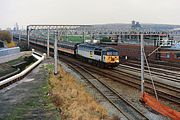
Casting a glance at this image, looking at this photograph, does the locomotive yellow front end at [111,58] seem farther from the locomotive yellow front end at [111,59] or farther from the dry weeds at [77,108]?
the dry weeds at [77,108]

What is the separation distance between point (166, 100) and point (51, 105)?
9390 mm

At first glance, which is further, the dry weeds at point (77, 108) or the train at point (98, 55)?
the train at point (98, 55)

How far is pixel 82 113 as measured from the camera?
17094mm

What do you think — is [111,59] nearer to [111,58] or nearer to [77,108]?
[111,58]

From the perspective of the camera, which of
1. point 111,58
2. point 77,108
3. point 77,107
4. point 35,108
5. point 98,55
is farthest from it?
point 98,55

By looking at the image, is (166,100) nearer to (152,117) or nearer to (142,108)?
(142,108)

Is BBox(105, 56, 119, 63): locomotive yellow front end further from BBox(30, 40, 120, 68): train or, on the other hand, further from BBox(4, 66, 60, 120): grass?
BBox(4, 66, 60, 120): grass

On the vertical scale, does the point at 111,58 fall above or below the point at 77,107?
above

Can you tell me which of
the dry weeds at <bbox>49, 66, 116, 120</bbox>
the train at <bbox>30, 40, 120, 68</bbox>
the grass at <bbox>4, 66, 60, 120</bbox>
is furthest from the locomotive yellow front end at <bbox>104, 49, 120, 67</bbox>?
the grass at <bbox>4, 66, 60, 120</bbox>

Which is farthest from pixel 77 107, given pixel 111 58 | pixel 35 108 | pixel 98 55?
pixel 98 55

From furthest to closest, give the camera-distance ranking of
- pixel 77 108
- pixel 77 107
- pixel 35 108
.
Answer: pixel 77 107 → pixel 35 108 → pixel 77 108

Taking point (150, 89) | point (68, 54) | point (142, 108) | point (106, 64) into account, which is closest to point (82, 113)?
point (142, 108)

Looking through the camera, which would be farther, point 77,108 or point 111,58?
point 111,58

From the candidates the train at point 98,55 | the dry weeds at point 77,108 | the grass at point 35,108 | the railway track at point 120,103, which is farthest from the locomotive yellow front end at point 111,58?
the grass at point 35,108
